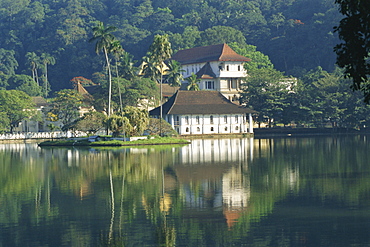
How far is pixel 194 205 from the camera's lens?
3061 cm

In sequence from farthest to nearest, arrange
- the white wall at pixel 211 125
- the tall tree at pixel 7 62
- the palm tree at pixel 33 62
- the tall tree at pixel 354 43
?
the tall tree at pixel 7 62 < the palm tree at pixel 33 62 < the white wall at pixel 211 125 < the tall tree at pixel 354 43

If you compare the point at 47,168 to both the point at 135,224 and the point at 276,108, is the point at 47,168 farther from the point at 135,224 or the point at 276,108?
the point at 276,108

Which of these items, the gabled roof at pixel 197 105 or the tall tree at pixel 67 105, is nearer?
the gabled roof at pixel 197 105

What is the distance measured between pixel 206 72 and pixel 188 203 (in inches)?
4069

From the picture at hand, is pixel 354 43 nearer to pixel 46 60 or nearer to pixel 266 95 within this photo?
pixel 266 95

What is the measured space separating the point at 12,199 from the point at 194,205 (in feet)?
29.6

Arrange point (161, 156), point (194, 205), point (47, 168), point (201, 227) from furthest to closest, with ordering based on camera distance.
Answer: point (161, 156) → point (47, 168) → point (194, 205) → point (201, 227)

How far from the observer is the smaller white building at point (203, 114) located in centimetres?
10512

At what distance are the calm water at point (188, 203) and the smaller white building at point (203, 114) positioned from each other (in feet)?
169

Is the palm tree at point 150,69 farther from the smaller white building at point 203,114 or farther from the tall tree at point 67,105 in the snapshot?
the tall tree at point 67,105

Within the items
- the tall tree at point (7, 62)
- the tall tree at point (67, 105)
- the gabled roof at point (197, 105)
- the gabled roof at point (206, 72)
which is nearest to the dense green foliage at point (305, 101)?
the gabled roof at point (197, 105)

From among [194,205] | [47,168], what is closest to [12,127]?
[47,168]

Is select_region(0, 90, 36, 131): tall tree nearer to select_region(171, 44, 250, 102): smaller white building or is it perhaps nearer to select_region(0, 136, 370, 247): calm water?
select_region(171, 44, 250, 102): smaller white building

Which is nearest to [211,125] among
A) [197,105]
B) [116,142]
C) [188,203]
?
[197,105]
